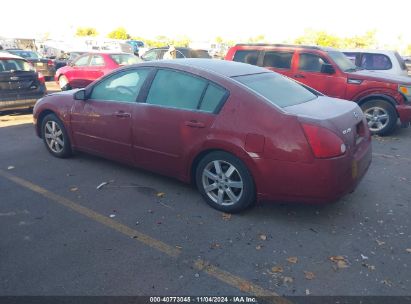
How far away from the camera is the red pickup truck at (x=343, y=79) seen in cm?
718

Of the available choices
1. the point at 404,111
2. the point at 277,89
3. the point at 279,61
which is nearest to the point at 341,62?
the point at 279,61

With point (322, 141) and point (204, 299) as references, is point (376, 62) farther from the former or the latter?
point (204, 299)

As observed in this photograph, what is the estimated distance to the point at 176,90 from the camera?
405cm

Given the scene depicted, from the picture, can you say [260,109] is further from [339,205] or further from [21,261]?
[21,261]

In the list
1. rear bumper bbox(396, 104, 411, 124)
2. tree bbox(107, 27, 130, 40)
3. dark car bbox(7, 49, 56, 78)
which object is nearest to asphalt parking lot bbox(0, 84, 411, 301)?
rear bumper bbox(396, 104, 411, 124)

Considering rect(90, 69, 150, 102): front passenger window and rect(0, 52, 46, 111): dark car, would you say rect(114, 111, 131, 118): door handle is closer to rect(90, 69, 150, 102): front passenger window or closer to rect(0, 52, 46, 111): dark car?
rect(90, 69, 150, 102): front passenger window

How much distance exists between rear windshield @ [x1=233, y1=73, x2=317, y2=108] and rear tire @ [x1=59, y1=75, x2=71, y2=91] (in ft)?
32.1

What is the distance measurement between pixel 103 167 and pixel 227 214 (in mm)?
2260

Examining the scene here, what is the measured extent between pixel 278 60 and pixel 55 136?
5429mm

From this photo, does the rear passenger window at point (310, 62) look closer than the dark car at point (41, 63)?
Yes

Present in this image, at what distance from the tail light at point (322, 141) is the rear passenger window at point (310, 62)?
5.20 m

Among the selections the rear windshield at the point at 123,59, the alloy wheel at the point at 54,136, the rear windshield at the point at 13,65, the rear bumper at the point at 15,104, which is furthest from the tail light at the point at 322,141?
the rear windshield at the point at 123,59

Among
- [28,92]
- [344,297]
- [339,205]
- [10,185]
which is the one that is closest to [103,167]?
[10,185]

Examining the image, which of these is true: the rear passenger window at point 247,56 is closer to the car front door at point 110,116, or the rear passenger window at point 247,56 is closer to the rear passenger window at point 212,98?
the car front door at point 110,116
